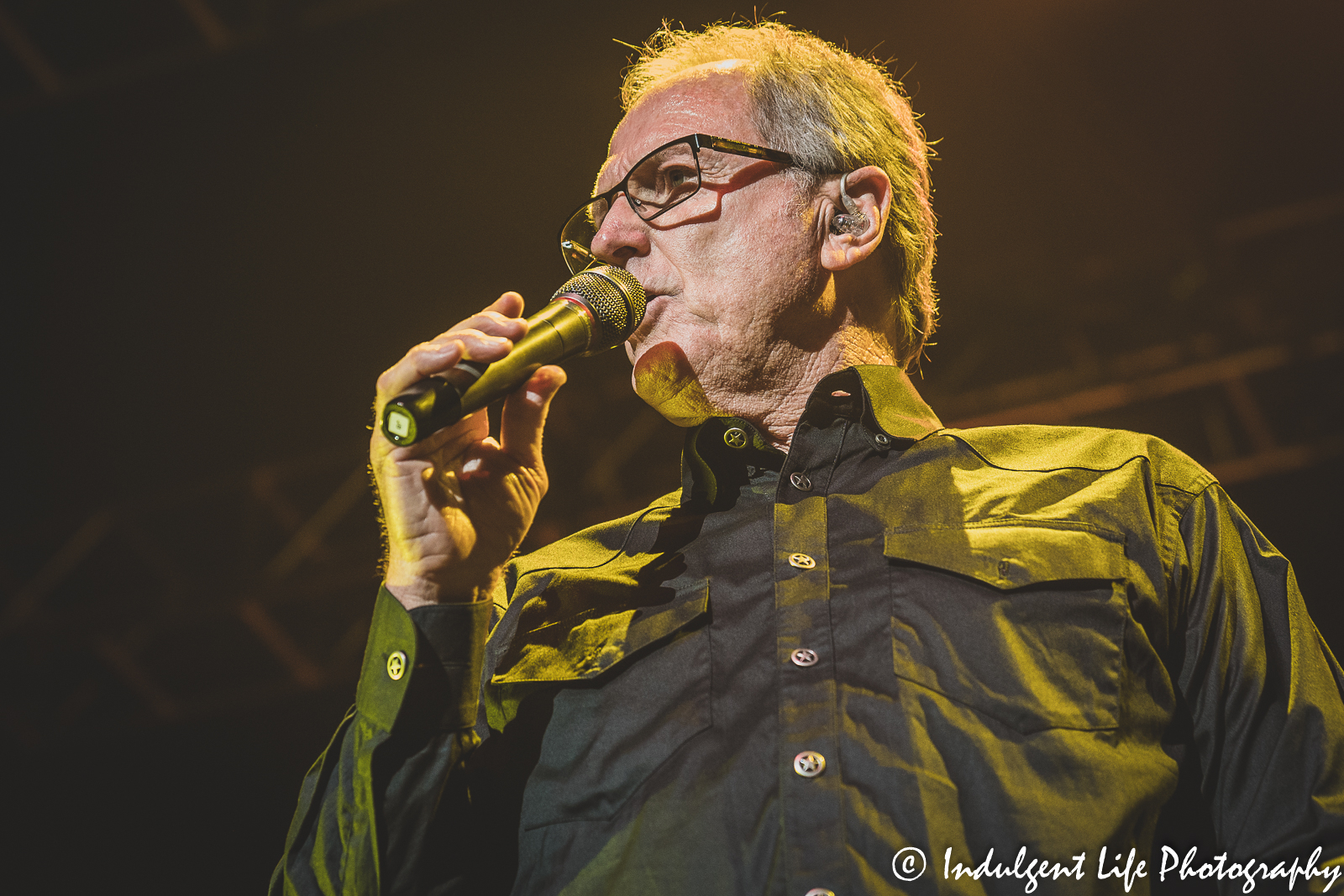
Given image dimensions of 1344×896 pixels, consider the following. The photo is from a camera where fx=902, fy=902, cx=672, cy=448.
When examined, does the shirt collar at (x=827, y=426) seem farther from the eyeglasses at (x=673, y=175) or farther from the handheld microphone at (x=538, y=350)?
the eyeglasses at (x=673, y=175)

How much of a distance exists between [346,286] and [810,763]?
406 cm

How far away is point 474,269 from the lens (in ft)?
14.6

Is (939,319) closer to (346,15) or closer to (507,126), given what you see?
(507,126)

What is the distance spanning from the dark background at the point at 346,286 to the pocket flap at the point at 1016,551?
2665 millimetres

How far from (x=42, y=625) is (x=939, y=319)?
5264mm

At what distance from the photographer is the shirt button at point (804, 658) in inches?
50.2

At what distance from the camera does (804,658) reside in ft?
4.20

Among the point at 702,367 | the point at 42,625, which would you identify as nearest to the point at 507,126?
the point at 702,367

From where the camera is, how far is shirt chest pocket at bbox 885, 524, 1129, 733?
1.23m

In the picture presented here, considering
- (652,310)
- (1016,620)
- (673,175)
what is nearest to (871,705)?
(1016,620)

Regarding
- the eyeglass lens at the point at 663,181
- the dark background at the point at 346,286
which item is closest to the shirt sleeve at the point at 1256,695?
the eyeglass lens at the point at 663,181

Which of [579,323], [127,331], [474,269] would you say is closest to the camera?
[579,323]

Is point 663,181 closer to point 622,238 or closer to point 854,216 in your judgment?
point 622,238

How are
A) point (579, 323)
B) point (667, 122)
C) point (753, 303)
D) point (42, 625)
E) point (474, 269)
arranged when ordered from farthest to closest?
point (42, 625) < point (474, 269) < point (667, 122) < point (753, 303) < point (579, 323)
